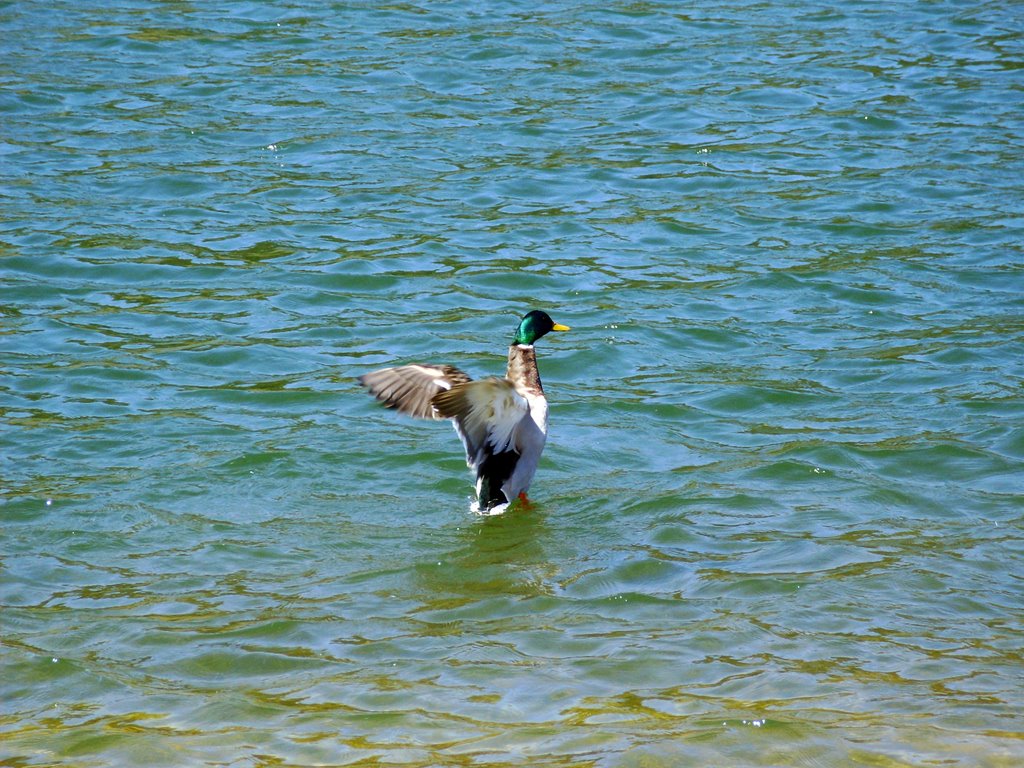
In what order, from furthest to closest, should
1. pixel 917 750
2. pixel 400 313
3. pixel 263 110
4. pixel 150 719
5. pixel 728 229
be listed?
pixel 263 110
pixel 728 229
pixel 400 313
pixel 150 719
pixel 917 750

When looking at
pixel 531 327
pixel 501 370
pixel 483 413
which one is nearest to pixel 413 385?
pixel 483 413

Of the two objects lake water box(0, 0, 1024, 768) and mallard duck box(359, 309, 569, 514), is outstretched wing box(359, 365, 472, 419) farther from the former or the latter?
lake water box(0, 0, 1024, 768)

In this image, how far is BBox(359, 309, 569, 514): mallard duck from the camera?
7.54 metres

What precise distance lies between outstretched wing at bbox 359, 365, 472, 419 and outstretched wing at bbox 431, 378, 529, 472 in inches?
3.0

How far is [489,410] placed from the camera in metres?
7.78

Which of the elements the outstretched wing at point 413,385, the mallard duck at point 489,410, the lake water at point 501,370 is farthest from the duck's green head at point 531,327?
the outstretched wing at point 413,385

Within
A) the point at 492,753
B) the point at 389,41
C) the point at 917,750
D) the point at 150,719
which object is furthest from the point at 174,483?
the point at 389,41

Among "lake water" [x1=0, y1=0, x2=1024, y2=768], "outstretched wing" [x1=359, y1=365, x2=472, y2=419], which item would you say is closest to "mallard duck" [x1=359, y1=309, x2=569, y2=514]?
"outstretched wing" [x1=359, y1=365, x2=472, y2=419]

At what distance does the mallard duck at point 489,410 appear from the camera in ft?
24.7

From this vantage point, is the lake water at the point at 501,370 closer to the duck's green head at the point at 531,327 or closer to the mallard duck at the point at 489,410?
the mallard duck at the point at 489,410

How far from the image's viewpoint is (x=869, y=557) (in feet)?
23.6

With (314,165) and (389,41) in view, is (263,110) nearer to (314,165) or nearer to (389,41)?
(314,165)

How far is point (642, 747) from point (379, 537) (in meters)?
2.62

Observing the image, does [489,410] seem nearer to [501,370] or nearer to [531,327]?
[531,327]
